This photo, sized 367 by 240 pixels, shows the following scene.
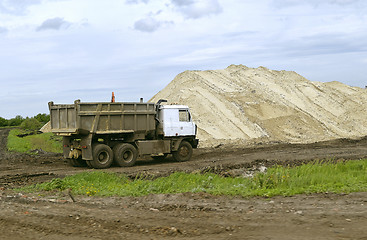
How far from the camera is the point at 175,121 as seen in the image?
815 inches

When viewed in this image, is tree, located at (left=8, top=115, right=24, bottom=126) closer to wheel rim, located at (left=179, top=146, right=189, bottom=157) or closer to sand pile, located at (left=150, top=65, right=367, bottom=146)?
sand pile, located at (left=150, top=65, right=367, bottom=146)

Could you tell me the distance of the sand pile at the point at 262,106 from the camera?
33562mm

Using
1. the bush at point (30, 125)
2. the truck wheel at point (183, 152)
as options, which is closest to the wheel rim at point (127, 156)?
the truck wheel at point (183, 152)

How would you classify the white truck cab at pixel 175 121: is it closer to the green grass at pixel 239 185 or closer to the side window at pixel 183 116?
the side window at pixel 183 116

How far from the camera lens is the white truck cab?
67.2 ft

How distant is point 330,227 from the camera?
7.52 meters

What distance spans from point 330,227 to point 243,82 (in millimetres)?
35801

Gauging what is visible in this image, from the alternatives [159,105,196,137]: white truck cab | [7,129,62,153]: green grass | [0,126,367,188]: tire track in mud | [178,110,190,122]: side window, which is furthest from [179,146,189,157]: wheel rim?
[7,129,62,153]: green grass

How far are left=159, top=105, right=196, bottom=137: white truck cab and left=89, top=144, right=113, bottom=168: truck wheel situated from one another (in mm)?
2815

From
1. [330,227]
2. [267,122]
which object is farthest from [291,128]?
[330,227]

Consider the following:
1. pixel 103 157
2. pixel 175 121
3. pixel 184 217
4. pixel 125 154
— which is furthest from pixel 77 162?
pixel 184 217

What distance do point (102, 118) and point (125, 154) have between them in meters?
2.06

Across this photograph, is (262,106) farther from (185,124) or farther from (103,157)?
(103,157)

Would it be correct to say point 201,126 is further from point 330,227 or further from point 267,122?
point 330,227
